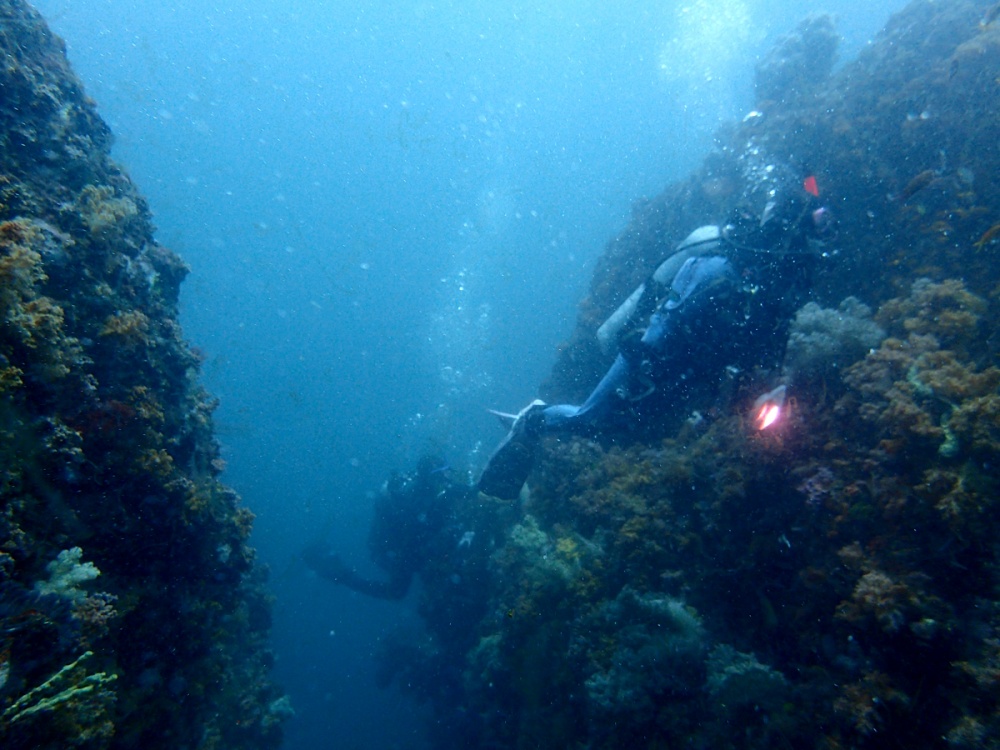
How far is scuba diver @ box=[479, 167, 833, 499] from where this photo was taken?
546cm

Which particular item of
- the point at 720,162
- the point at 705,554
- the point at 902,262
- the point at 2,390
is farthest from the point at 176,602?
the point at 720,162

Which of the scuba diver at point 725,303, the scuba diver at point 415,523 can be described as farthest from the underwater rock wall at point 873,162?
the scuba diver at point 415,523

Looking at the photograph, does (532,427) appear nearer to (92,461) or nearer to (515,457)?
(515,457)

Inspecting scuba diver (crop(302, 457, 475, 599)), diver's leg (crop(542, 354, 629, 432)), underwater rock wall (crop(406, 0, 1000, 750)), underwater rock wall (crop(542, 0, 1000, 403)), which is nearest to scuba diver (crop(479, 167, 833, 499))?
diver's leg (crop(542, 354, 629, 432))

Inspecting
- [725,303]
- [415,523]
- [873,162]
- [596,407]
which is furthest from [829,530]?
[415,523]

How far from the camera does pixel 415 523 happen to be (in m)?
14.1

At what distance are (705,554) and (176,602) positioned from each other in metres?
5.58

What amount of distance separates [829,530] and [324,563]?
18.2m

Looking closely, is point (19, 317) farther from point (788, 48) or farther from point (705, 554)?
point (788, 48)

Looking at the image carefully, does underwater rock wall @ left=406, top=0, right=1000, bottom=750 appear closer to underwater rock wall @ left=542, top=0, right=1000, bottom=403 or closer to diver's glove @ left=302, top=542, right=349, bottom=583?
underwater rock wall @ left=542, top=0, right=1000, bottom=403

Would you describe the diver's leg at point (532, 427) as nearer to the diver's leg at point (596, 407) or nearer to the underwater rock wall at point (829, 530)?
the diver's leg at point (596, 407)

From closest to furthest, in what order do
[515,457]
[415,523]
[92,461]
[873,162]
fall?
1. [92,461]
2. [873,162]
3. [515,457]
4. [415,523]

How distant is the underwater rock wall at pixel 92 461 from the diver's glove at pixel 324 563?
11.2 m

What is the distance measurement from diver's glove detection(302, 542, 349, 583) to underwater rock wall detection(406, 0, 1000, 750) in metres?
11.1
